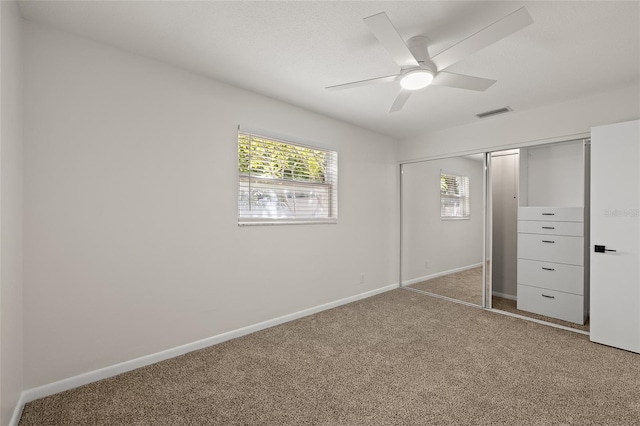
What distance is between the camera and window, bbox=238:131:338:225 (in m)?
2.95

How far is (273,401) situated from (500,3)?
9.07ft

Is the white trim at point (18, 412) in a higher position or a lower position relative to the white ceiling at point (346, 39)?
lower

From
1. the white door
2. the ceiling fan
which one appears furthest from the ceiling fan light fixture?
the white door

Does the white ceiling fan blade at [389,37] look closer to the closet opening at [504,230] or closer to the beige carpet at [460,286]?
the closet opening at [504,230]

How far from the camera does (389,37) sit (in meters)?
1.58

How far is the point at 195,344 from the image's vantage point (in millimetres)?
2564

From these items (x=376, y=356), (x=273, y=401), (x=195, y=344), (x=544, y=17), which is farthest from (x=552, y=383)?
(x=195, y=344)

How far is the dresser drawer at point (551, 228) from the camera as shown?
3.12 meters

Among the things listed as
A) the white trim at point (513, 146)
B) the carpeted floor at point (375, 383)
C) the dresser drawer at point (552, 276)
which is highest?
the white trim at point (513, 146)

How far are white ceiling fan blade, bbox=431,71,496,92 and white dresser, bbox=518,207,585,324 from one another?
2.12 m

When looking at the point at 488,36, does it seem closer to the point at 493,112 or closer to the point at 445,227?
the point at 493,112

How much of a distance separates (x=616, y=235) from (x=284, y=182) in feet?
10.4

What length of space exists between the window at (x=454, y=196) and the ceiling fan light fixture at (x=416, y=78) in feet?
7.56

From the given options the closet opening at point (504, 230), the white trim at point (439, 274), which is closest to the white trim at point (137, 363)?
the white trim at point (439, 274)
